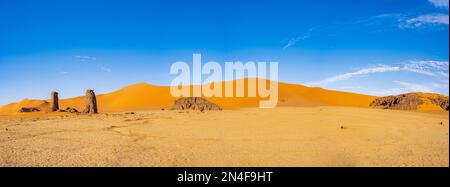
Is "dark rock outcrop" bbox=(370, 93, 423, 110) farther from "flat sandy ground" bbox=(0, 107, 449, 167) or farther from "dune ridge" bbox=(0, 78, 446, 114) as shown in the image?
"dune ridge" bbox=(0, 78, 446, 114)

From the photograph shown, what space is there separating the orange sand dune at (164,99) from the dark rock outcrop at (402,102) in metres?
13.8

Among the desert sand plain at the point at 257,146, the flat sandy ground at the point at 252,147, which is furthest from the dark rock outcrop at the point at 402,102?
the flat sandy ground at the point at 252,147

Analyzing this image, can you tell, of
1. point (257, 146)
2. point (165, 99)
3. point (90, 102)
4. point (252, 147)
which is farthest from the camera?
point (165, 99)

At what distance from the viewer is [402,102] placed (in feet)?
75.0

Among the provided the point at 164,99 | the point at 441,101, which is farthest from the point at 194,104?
the point at 164,99

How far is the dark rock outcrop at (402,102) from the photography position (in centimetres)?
2172

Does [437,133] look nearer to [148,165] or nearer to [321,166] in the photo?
[321,166]

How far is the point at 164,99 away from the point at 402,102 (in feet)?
103

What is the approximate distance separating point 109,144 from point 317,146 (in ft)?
15.6

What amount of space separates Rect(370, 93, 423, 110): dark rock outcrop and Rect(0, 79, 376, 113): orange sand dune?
13.8 meters

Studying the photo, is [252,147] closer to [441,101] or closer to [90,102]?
[90,102]

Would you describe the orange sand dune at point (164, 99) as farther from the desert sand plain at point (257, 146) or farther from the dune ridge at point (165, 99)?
the desert sand plain at point (257, 146)
